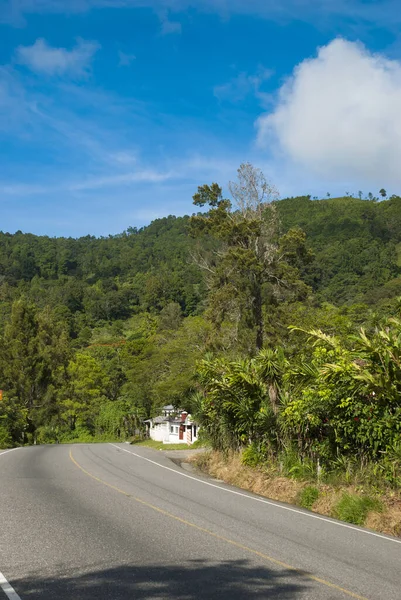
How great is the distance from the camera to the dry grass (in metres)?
11.8

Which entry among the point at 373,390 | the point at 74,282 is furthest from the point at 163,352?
the point at 74,282

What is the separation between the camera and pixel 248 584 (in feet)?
22.7

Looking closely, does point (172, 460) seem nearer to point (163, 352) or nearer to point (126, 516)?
point (126, 516)

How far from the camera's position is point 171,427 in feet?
211

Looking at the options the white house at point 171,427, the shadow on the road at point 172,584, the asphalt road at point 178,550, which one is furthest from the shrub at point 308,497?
the white house at point 171,427

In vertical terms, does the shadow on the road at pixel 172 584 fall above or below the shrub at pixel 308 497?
above

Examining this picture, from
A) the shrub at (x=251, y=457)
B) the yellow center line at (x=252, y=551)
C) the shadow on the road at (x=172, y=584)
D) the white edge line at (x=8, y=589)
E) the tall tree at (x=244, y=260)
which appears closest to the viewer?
the white edge line at (x=8, y=589)

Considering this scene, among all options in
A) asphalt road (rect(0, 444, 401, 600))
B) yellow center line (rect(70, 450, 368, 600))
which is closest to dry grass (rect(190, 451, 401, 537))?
asphalt road (rect(0, 444, 401, 600))

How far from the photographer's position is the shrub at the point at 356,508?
40.4 feet

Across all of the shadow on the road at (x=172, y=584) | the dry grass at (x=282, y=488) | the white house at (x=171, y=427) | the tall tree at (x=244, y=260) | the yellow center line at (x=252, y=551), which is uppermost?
the tall tree at (x=244, y=260)

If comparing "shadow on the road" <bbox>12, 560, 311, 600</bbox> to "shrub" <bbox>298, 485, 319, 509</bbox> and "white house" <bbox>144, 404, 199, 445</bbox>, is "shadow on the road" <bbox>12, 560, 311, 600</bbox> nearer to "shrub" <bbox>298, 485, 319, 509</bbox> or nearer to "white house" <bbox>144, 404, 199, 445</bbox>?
"shrub" <bbox>298, 485, 319, 509</bbox>

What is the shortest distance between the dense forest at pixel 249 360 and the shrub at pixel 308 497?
0.95 metres

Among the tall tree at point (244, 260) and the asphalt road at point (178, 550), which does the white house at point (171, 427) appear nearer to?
the tall tree at point (244, 260)

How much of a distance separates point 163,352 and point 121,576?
5052 cm
